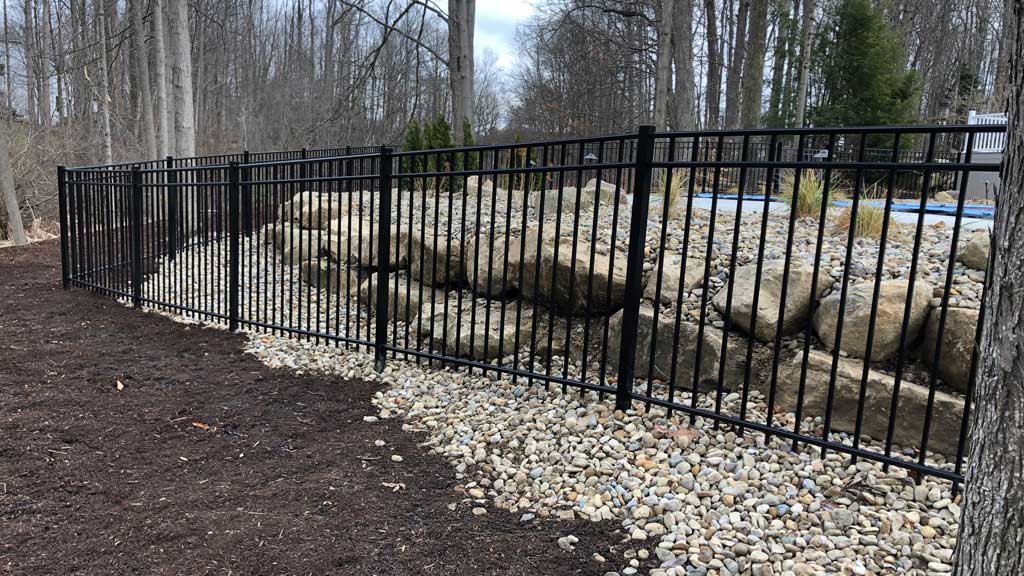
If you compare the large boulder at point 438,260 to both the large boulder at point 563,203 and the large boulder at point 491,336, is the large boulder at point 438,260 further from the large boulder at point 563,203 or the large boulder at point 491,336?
the large boulder at point 563,203

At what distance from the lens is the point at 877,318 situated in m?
3.52

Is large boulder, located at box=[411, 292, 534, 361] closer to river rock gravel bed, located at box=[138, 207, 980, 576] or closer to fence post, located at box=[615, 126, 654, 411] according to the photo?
river rock gravel bed, located at box=[138, 207, 980, 576]

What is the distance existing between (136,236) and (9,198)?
6.24 meters

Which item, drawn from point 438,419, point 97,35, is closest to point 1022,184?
point 438,419

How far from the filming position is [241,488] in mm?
3174

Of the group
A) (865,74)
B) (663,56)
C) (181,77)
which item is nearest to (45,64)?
(181,77)

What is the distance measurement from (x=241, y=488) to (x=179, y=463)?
0.50m

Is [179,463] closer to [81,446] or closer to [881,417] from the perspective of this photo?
[81,446]

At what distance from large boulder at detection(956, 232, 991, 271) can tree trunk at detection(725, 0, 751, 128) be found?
1758 cm

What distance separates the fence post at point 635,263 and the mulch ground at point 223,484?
3.27 feet

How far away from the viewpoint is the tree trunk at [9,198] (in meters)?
11.0

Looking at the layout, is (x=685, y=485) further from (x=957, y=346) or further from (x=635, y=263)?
(x=957, y=346)

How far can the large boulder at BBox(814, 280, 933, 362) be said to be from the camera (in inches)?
137

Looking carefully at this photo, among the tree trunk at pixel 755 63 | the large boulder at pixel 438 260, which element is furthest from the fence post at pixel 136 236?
the tree trunk at pixel 755 63
